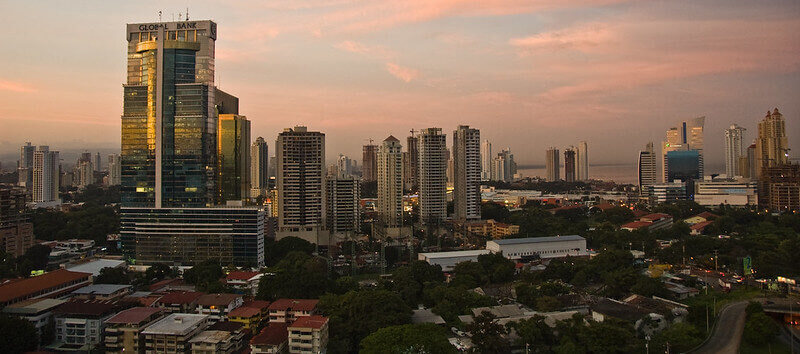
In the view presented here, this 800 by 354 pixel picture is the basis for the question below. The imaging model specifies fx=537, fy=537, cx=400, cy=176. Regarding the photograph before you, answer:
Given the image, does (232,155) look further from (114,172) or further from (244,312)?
(114,172)

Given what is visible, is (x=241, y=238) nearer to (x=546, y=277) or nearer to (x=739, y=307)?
(x=546, y=277)

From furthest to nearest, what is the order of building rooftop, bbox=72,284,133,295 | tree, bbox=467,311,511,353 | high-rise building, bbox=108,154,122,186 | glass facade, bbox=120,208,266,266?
high-rise building, bbox=108,154,122,186, glass facade, bbox=120,208,266,266, building rooftop, bbox=72,284,133,295, tree, bbox=467,311,511,353

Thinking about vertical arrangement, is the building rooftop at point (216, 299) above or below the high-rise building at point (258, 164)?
below

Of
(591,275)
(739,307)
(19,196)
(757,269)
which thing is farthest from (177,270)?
(757,269)

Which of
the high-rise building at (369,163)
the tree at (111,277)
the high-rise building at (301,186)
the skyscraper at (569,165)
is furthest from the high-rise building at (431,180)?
the skyscraper at (569,165)

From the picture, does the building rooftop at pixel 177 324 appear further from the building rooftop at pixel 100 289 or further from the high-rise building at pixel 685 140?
the high-rise building at pixel 685 140

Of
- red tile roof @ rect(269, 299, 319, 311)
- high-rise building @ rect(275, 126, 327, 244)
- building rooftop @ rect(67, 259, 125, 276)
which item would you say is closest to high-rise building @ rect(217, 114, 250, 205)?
high-rise building @ rect(275, 126, 327, 244)

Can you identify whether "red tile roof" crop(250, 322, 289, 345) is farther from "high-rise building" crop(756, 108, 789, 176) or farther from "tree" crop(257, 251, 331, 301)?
"high-rise building" crop(756, 108, 789, 176)
